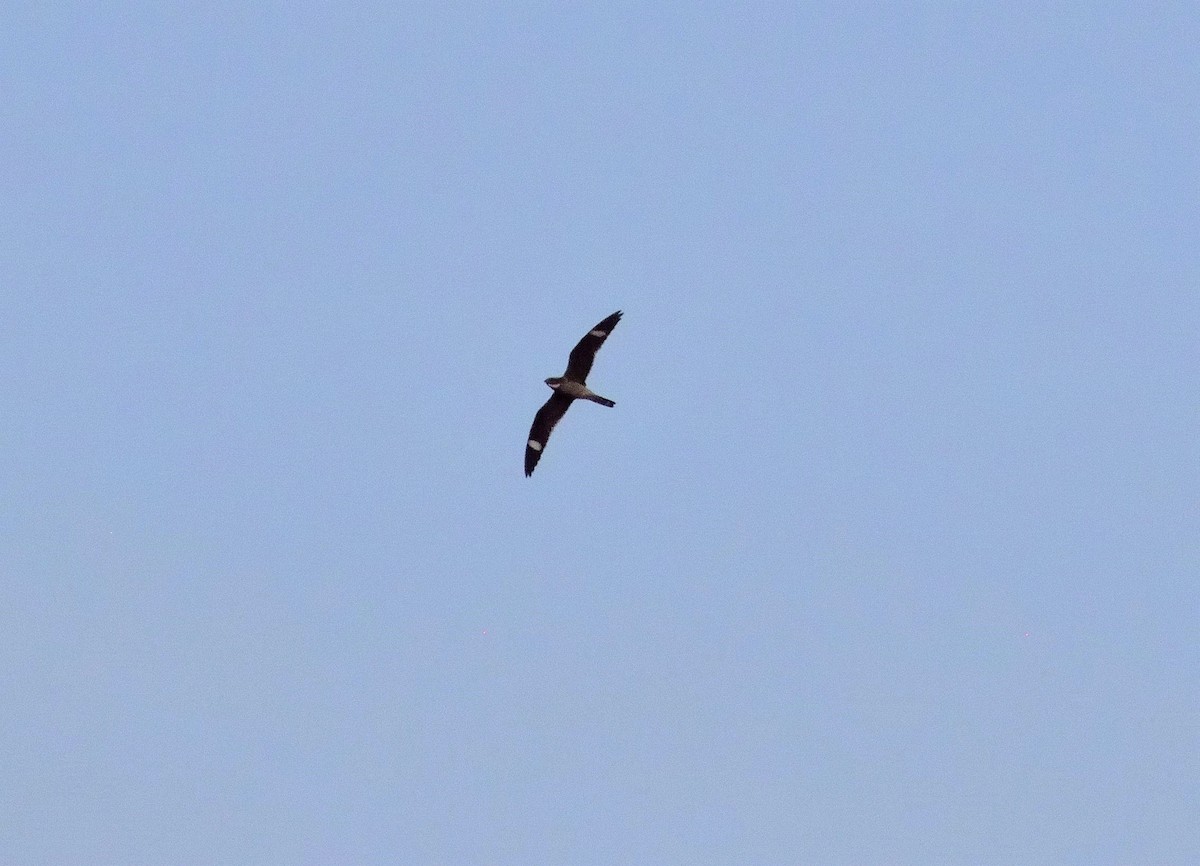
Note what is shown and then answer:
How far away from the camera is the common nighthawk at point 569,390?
205 ft

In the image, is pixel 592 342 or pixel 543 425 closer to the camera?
pixel 592 342

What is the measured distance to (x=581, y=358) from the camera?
62.6 meters

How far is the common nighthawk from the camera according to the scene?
62.6 meters

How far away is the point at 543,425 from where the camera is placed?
6444 cm

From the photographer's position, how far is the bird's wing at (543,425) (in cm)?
6397

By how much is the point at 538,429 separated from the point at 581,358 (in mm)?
2781

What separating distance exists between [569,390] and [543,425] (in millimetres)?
1523

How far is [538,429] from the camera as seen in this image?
64.6 metres

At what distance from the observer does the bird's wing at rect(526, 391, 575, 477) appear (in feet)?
210

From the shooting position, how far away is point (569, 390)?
208ft
